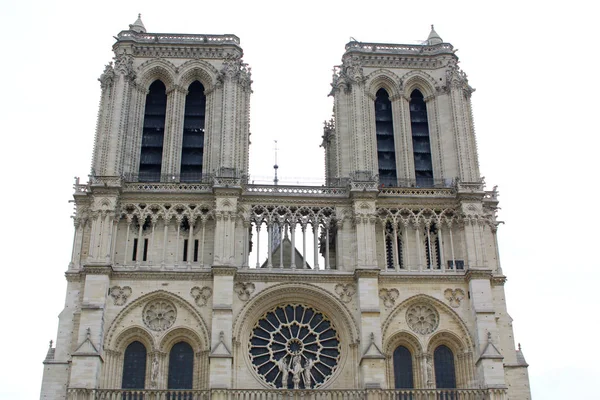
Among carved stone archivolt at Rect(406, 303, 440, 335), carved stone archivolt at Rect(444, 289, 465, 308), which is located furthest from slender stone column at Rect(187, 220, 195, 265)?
carved stone archivolt at Rect(444, 289, 465, 308)

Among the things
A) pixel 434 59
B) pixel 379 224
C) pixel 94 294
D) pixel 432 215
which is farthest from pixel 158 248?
pixel 434 59

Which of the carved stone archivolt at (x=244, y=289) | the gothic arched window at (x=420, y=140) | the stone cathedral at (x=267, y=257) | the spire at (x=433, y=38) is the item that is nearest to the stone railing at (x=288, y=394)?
the stone cathedral at (x=267, y=257)

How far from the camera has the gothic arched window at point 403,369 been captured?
114ft

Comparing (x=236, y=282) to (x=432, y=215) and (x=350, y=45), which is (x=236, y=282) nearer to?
Answer: (x=432, y=215)

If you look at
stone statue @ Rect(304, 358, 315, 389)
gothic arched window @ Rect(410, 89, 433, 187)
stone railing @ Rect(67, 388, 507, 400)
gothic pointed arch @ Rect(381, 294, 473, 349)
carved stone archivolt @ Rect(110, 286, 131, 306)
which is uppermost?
gothic arched window @ Rect(410, 89, 433, 187)

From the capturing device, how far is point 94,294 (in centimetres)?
3422

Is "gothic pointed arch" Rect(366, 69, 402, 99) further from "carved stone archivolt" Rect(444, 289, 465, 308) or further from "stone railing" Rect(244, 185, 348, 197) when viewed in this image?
"carved stone archivolt" Rect(444, 289, 465, 308)

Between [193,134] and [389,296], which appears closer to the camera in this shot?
[389,296]

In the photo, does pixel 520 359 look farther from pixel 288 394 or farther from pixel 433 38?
pixel 433 38

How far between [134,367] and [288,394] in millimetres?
6637

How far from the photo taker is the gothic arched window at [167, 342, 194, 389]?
34.1 meters

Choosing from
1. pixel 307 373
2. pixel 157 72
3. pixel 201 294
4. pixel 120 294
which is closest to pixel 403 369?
pixel 307 373

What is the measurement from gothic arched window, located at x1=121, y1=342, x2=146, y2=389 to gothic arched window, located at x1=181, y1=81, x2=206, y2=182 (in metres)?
8.26

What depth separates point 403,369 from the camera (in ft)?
115
